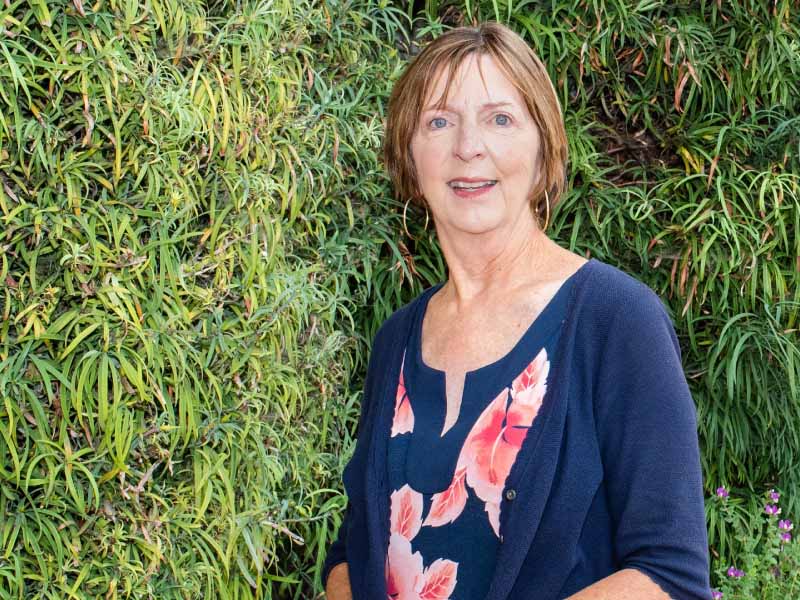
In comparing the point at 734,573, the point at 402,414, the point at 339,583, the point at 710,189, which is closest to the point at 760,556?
the point at 734,573

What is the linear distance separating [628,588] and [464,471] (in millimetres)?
276

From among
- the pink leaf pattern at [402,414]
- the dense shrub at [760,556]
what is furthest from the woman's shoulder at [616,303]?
the dense shrub at [760,556]

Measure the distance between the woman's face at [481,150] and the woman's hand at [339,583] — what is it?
61cm

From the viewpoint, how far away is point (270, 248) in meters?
2.32

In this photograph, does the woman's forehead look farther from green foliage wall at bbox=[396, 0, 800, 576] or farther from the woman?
green foliage wall at bbox=[396, 0, 800, 576]

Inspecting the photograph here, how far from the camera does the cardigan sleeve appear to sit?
1.23 m

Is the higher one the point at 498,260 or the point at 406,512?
the point at 498,260

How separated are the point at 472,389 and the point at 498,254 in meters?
0.24

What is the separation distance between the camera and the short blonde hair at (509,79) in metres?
1.52

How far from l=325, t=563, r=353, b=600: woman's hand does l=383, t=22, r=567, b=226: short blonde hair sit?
68 cm

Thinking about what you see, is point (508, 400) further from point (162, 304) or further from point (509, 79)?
point (162, 304)

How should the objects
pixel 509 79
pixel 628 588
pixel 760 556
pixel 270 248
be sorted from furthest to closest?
pixel 760 556 < pixel 270 248 < pixel 509 79 < pixel 628 588

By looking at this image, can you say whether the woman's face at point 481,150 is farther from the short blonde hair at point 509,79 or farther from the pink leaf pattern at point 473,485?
the pink leaf pattern at point 473,485

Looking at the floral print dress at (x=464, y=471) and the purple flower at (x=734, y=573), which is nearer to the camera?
the floral print dress at (x=464, y=471)
